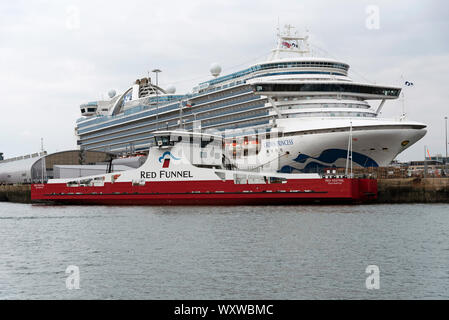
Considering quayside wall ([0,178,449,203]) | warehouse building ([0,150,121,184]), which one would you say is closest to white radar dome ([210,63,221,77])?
warehouse building ([0,150,121,184])

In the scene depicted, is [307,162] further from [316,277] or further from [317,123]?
[316,277]

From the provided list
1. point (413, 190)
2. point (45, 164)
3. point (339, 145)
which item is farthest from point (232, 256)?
point (45, 164)

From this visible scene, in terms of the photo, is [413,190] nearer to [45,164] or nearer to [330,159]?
[330,159]

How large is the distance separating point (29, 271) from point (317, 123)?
3113 cm

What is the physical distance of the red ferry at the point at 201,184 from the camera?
4041cm

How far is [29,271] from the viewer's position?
19.0m

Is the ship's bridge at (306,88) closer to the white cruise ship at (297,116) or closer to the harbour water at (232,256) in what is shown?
the white cruise ship at (297,116)

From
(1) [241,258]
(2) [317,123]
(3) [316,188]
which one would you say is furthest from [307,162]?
(1) [241,258]

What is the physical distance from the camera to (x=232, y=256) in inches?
808

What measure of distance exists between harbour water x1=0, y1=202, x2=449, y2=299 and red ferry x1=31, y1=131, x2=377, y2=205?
7.00 m

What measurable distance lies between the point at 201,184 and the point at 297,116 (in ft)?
36.8

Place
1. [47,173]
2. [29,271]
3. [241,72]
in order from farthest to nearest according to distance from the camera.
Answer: [47,173] < [241,72] < [29,271]

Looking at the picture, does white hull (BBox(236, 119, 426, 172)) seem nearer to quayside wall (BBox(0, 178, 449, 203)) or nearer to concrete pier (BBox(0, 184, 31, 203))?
quayside wall (BBox(0, 178, 449, 203))
